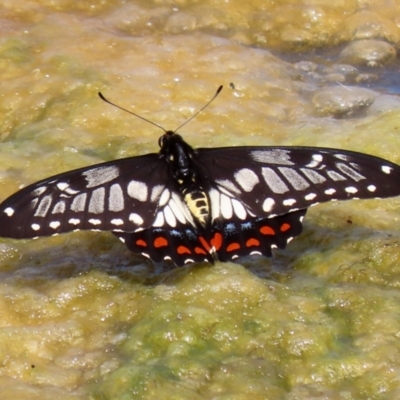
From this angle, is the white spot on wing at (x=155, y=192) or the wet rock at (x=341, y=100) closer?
the white spot on wing at (x=155, y=192)

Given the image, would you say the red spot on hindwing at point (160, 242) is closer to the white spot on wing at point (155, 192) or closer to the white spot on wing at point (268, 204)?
the white spot on wing at point (155, 192)

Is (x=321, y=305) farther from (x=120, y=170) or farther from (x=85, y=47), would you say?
(x=85, y=47)

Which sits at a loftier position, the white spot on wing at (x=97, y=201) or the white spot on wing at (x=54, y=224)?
the white spot on wing at (x=97, y=201)

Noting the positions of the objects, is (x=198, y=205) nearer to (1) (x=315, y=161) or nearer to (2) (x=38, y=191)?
(1) (x=315, y=161)

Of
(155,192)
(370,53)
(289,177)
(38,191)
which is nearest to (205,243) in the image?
(155,192)

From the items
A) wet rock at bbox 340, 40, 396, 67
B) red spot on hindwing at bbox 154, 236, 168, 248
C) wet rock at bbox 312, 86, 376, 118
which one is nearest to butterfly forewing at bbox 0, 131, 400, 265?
red spot on hindwing at bbox 154, 236, 168, 248

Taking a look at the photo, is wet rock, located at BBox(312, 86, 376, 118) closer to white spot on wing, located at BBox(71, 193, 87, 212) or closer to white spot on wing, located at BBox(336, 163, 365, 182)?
white spot on wing, located at BBox(336, 163, 365, 182)

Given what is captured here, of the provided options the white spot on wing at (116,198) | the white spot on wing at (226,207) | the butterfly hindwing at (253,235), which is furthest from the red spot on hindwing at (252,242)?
the white spot on wing at (116,198)
